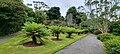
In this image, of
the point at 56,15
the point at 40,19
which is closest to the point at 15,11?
the point at 40,19

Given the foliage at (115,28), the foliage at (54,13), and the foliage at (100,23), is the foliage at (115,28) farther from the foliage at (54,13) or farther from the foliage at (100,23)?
the foliage at (54,13)

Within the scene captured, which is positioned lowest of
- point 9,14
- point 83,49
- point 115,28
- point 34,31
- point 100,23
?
point 115,28

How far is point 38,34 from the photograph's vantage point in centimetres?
1182

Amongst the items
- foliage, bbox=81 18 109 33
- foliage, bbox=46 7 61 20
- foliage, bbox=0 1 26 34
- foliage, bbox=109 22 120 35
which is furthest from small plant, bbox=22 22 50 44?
foliage, bbox=46 7 61 20

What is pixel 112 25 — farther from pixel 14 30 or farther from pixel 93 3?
pixel 14 30

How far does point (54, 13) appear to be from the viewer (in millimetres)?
50500

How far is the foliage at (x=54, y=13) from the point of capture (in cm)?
5034

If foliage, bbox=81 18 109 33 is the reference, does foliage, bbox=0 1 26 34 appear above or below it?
above

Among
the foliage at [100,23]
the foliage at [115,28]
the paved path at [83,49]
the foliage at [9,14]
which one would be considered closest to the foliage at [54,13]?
the foliage at [100,23]

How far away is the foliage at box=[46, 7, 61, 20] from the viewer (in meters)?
50.3

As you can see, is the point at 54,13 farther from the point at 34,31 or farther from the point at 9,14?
the point at 34,31

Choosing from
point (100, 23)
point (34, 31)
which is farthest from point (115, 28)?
A: point (34, 31)

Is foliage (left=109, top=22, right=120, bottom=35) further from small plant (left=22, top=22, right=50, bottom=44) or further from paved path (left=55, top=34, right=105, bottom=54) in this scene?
small plant (left=22, top=22, right=50, bottom=44)

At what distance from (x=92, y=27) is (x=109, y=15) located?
5.66m
